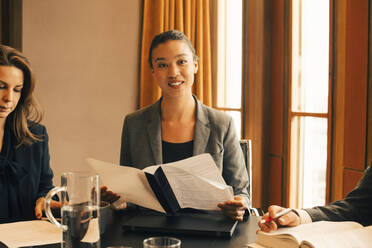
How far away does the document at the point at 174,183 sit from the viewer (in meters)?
1.33

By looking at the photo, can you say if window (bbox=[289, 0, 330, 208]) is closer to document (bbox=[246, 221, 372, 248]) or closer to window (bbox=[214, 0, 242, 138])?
window (bbox=[214, 0, 242, 138])

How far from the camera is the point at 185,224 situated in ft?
4.29

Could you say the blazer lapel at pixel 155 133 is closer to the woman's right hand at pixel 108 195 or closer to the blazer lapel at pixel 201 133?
Result: the blazer lapel at pixel 201 133

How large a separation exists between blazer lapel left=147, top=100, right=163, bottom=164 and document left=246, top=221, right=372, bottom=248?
856 millimetres

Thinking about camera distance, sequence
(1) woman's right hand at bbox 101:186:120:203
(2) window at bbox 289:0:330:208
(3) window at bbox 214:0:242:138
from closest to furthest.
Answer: (1) woman's right hand at bbox 101:186:120:203 → (2) window at bbox 289:0:330:208 → (3) window at bbox 214:0:242:138

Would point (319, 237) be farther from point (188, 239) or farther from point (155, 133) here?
point (155, 133)

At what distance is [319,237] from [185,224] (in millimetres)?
430

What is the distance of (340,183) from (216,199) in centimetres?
112

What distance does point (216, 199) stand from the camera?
1389 mm

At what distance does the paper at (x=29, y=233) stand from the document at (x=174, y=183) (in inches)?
9.8

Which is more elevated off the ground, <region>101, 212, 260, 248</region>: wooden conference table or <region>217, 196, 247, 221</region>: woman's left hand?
<region>217, 196, 247, 221</region>: woman's left hand

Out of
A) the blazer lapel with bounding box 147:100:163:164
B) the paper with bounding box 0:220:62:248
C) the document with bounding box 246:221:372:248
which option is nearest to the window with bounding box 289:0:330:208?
the blazer lapel with bounding box 147:100:163:164

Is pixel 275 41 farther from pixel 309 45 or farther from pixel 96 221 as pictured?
pixel 96 221

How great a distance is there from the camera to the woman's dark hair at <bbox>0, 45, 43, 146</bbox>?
1812mm
